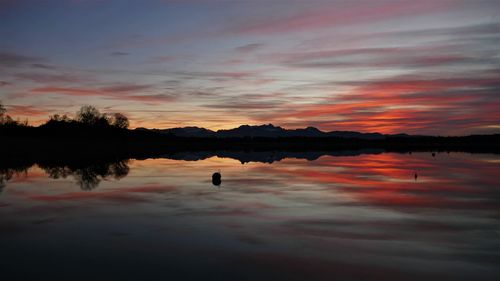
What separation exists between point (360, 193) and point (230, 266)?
21.9m

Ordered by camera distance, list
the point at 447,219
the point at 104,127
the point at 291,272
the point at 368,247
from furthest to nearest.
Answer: the point at 104,127, the point at 447,219, the point at 368,247, the point at 291,272

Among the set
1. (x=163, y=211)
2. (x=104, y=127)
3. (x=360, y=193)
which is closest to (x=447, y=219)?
(x=360, y=193)

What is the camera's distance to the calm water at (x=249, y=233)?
14.9 meters

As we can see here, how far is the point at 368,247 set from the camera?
17.8 m

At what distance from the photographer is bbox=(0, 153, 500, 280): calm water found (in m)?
14.9

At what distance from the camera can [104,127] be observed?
17912cm

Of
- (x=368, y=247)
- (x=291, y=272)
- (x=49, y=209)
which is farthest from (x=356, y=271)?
(x=49, y=209)

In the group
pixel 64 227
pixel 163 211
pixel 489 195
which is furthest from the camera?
pixel 489 195

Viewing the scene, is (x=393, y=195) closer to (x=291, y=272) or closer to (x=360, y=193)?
(x=360, y=193)

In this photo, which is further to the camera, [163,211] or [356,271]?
[163,211]

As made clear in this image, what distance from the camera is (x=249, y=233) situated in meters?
20.6

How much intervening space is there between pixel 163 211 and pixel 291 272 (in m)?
13.3

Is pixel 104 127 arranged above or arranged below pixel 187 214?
above

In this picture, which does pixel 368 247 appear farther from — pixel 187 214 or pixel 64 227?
pixel 64 227
